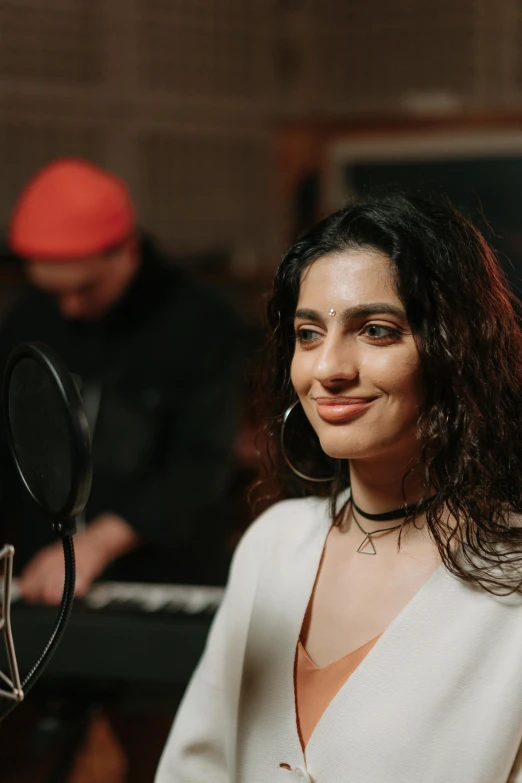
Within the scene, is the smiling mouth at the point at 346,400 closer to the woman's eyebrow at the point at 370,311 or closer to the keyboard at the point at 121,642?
the woman's eyebrow at the point at 370,311

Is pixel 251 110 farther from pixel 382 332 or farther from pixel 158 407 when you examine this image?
pixel 382 332

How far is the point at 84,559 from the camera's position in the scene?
2.12 m

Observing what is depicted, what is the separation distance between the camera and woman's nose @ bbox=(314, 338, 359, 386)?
95 cm

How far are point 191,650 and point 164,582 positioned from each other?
64 centimetres

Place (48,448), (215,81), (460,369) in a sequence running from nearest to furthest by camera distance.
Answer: (48,448) → (460,369) → (215,81)

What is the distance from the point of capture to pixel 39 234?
86.4 inches

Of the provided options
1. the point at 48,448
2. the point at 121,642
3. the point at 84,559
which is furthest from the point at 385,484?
the point at 84,559

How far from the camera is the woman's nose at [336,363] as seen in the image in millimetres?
952

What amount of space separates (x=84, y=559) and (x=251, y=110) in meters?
2.96

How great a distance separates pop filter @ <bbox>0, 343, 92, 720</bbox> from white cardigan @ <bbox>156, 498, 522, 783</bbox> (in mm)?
310

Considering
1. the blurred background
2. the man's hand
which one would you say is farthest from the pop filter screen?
the blurred background

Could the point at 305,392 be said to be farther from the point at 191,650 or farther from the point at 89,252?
the point at 89,252

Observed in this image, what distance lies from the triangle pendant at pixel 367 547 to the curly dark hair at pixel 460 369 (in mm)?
57

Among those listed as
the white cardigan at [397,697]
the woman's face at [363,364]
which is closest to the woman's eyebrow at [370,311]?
the woman's face at [363,364]
